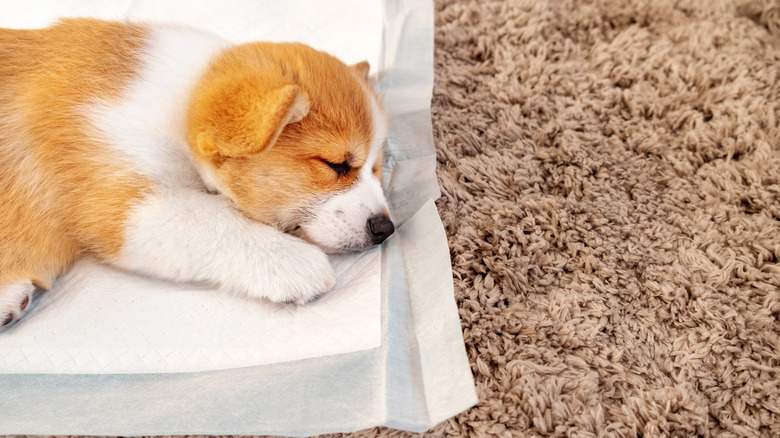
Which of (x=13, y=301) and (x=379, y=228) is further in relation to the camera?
(x=379, y=228)

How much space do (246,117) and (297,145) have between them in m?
0.19

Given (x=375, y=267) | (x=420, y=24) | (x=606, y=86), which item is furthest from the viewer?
(x=420, y=24)

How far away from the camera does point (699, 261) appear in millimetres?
1781

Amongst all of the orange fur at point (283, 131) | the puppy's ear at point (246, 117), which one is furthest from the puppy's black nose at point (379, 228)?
the puppy's ear at point (246, 117)

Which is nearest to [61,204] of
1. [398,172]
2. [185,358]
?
[185,358]

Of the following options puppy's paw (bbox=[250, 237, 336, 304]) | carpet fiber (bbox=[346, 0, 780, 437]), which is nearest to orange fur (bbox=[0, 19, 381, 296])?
Answer: puppy's paw (bbox=[250, 237, 336, 304])

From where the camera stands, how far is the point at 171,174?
1659 millimetres

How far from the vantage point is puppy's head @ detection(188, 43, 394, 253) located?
4.88ft

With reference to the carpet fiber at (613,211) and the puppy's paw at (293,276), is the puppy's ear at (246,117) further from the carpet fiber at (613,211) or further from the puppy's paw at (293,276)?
the carpet fiber at (613,211)

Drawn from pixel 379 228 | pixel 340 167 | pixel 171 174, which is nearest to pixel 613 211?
pixel 379 228

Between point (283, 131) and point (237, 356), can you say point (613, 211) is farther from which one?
point (237, 356)

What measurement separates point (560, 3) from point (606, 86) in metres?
A: 0.62

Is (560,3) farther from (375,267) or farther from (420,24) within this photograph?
(375,267)

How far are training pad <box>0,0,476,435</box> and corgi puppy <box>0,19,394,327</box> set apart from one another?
70 millimetres
